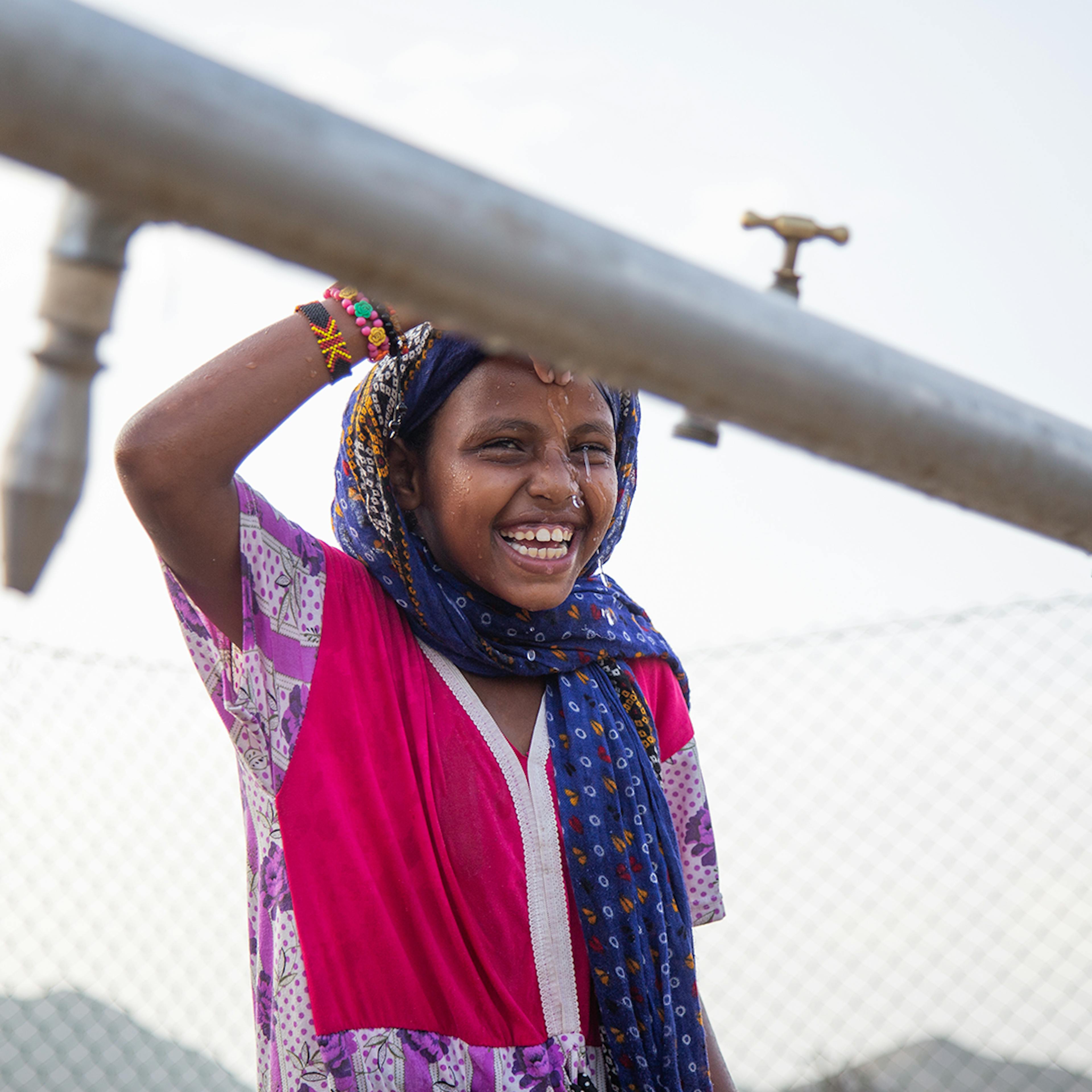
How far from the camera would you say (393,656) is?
6.46ft

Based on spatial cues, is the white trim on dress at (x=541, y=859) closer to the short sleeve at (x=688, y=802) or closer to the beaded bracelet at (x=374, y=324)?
the short sleeve at (x=688, y=802)

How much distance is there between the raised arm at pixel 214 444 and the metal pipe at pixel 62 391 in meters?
1.22

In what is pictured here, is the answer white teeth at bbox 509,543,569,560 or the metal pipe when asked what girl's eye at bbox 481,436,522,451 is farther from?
Result: the metal pipe

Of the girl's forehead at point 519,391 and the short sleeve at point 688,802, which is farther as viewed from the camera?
the short sleeve at point 688,802

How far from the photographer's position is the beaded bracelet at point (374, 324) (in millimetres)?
1776

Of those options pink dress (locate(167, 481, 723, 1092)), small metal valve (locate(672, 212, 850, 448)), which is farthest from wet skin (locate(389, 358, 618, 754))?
small metal valve (locate(672, 212, 850, 448))

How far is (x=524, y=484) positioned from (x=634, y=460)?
414 millimetres

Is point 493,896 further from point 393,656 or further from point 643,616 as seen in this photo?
point 643,616

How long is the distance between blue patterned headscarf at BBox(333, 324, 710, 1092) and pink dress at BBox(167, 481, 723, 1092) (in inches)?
2.2

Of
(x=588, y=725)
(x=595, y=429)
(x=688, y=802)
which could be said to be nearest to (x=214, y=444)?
(x=595, y=429)

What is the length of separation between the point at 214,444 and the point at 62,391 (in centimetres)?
124

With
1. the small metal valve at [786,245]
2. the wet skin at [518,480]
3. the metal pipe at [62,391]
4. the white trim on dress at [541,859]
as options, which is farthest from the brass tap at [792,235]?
the white trim on dress at [541,859]

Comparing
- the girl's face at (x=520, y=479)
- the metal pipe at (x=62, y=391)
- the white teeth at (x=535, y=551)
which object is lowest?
the metal pipe at (x=62, y=391)

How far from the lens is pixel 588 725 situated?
2062 millimetres
